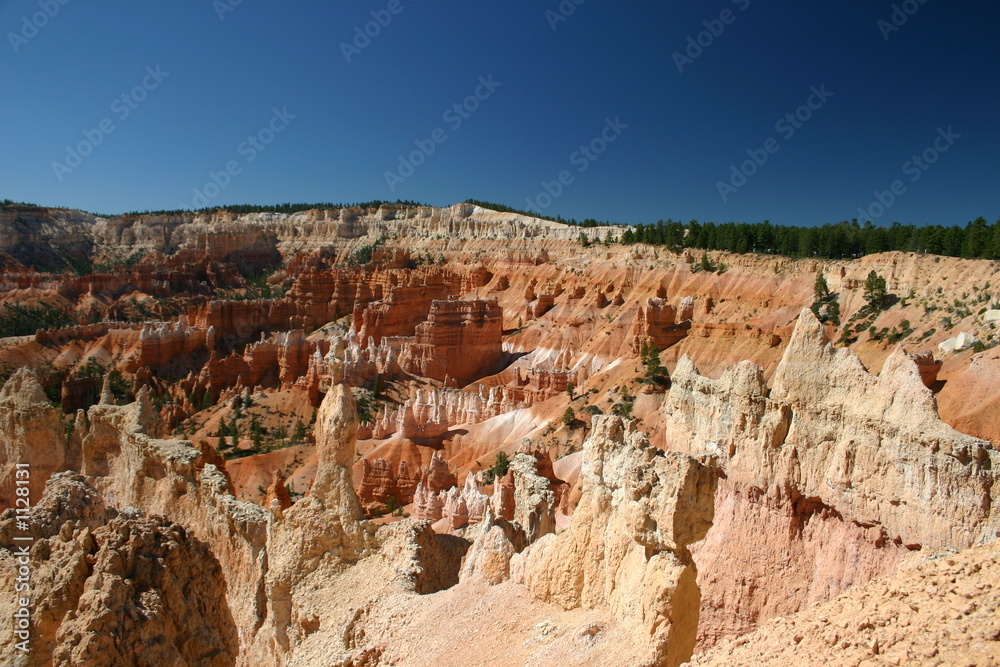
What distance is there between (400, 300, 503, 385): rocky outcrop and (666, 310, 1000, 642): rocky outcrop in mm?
37088

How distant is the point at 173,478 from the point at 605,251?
72.1m

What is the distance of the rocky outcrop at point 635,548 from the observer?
7648mm

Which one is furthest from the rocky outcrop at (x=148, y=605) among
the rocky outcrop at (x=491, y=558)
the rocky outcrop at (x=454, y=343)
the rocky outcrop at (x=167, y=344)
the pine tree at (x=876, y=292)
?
the rocky outcrop at (x=167, y=344)

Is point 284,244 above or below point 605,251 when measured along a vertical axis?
above

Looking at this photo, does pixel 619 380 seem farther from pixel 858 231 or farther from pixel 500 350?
pixel 858 231

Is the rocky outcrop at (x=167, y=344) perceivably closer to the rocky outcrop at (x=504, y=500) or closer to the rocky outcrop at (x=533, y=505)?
the rocky outcrop at (x=504, y=500)

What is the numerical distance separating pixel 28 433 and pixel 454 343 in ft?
128

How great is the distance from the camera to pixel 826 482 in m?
13.8

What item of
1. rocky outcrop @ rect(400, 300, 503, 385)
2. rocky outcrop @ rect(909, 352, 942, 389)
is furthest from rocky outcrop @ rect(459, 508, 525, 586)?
rocky outcrop @ rect(400, 300, 503, 385)

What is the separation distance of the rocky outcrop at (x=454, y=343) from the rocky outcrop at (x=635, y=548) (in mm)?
42179

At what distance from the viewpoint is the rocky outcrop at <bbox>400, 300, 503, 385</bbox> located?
52.7 metres

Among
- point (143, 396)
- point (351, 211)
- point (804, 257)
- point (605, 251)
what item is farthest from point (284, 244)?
point (143, 396)

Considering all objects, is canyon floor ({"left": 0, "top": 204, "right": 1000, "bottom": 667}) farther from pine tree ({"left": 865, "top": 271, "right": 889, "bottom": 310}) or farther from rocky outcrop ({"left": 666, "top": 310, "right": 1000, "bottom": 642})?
pine tree ({"left": 865, "top": 271, "right": 889, "bottom": 310})

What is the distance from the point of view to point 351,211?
479 ft
